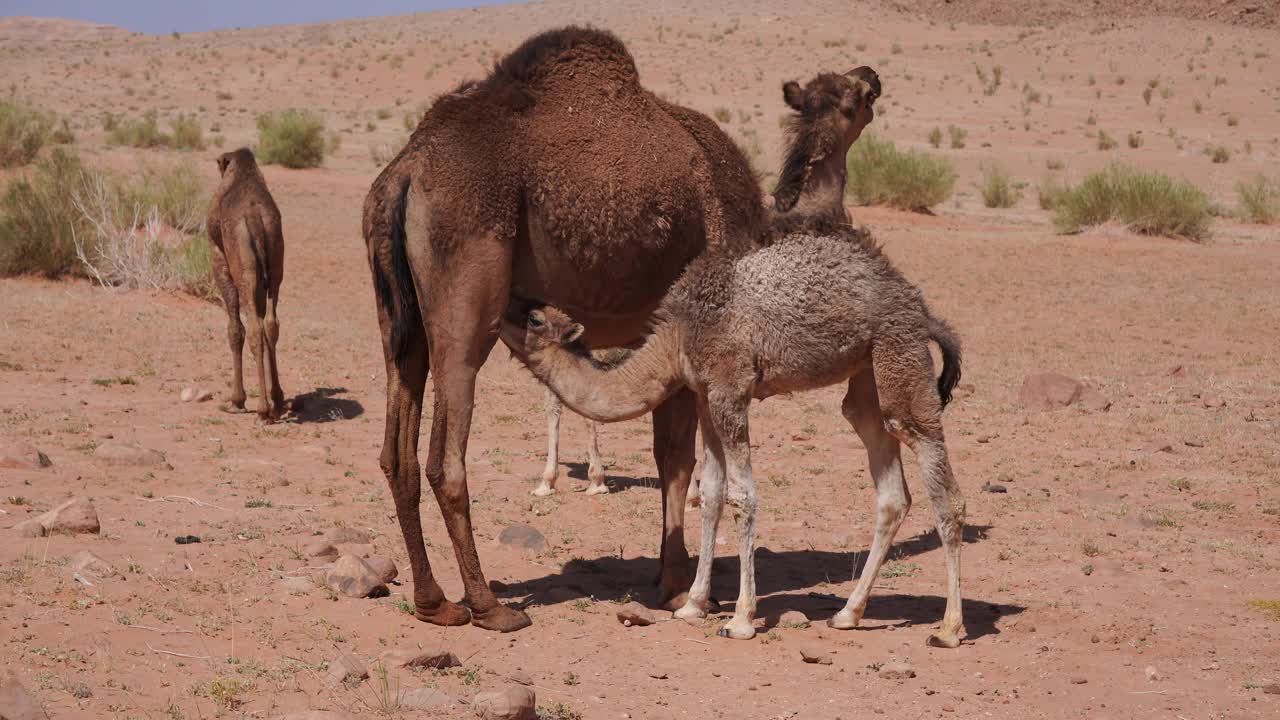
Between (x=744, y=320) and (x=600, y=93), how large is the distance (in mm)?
1535

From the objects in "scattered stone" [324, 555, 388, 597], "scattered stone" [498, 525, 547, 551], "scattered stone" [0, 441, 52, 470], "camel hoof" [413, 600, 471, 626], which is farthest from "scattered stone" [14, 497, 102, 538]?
"scattered stone" [498, 525, 547, 551]

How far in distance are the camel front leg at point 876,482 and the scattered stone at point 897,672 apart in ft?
2.33

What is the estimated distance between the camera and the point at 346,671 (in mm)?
5688

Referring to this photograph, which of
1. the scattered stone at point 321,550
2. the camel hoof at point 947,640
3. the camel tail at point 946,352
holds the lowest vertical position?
the scattered stone at point 321,550

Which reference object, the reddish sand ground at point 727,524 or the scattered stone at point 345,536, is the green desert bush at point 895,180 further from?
the scattered stone at point 345,536

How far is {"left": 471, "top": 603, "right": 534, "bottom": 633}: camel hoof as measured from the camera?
6.77 meters

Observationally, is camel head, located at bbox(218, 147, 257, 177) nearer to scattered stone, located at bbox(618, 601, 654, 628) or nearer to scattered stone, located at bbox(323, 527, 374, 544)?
scattered stone, located at bbox(323, 527, 374, 544)

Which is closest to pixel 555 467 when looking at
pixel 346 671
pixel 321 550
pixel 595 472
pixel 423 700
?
pixel 595 472

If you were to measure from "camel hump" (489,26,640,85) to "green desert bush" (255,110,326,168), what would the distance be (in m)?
23.1

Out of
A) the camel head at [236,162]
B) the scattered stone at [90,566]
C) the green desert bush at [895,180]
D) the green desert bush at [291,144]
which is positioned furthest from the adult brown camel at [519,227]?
the green desert bush at [291,144]

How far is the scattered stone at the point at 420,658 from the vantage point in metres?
5.96

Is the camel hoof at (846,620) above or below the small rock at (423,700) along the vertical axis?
below

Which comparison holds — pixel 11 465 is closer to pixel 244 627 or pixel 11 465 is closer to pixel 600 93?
pixel 244 627

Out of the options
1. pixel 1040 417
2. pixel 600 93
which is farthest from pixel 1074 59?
pixel 600 93
